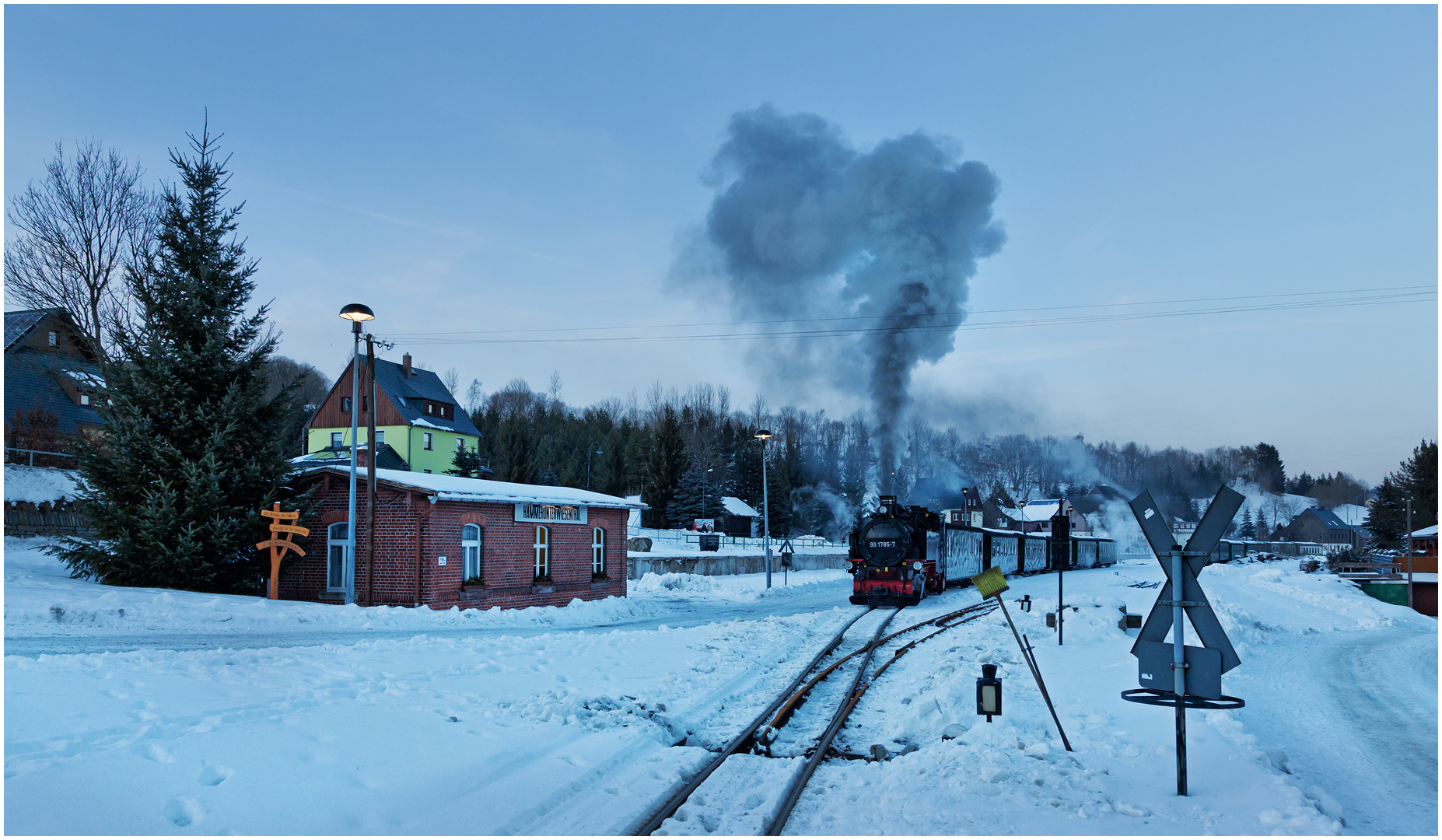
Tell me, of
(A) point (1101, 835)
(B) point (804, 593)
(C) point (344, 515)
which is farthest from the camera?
(B) point (804, 593)

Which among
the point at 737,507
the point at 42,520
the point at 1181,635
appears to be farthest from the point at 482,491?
the point at 737,507

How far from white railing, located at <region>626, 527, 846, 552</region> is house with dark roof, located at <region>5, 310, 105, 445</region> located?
2332 centimetres

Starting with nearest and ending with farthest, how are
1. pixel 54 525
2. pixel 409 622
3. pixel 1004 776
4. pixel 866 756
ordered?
pixel 1004 776
pixel 866 756
pixel 409 622
pixel 54 525

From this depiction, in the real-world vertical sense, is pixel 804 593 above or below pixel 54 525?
below

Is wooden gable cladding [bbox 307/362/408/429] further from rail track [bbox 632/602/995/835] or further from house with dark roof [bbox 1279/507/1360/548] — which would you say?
house with dark roof [bbox 1279/507/1360/548]

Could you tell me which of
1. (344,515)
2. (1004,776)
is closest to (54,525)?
(344,515)

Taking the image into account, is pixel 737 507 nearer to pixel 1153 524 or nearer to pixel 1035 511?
pixel 1035 511

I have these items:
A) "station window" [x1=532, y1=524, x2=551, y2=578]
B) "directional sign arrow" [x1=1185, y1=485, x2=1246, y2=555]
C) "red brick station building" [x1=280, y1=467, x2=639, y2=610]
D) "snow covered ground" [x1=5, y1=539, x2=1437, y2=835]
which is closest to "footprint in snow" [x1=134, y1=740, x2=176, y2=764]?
"snow covered ground" [x1=5, y1=539, x2=1437, y2=835]

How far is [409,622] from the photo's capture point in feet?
53.1

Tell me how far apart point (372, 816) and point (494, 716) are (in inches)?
111

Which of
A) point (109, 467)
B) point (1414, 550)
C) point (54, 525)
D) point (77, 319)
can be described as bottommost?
point (1414, 550)

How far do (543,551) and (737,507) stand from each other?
3984cm

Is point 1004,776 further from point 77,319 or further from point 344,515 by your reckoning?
point 77,319

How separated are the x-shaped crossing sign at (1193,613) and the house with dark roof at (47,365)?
3052 centimetres
